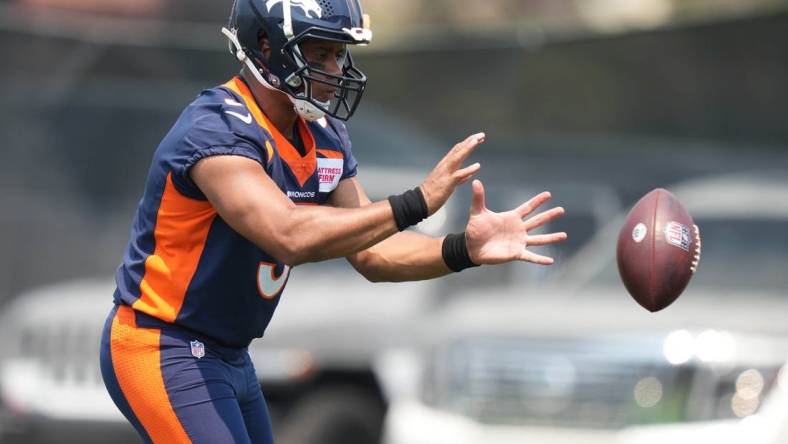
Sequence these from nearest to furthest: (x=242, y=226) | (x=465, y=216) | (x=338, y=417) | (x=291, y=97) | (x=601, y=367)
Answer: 1. (x=242, y=226)
2. (x=291, y=97)
3. (x=601, y=367)
4. (x=338, y=417)
5. (x=465, y=216)

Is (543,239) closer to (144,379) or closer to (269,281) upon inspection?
(269,281)

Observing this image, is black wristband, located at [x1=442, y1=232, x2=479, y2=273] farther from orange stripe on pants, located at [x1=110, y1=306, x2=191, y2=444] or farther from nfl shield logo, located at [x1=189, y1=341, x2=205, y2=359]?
orange stripe on pants, located at [x1=110, y1=306, x2=191, y2=444]

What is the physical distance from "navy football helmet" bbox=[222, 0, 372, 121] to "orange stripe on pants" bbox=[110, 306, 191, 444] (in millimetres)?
878

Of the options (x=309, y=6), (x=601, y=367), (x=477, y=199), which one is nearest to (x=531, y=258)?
(x=477, y=199)

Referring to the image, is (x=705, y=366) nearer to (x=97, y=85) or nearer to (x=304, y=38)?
(x=304, y=38)

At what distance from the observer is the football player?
466 cm

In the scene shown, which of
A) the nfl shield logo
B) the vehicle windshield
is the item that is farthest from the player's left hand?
the vehicle windshield

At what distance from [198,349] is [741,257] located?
182 inches

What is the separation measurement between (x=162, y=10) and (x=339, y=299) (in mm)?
5222

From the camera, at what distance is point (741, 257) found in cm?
873

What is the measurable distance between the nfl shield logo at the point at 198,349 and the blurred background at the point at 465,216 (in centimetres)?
285

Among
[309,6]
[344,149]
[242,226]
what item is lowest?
[242,226]

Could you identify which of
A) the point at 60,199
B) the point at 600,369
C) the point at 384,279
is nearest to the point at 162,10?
the point at 60,199

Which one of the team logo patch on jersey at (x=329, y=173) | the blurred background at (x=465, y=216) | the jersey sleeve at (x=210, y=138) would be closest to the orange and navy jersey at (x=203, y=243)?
the jersey sleeve at (x=210, y=138)
